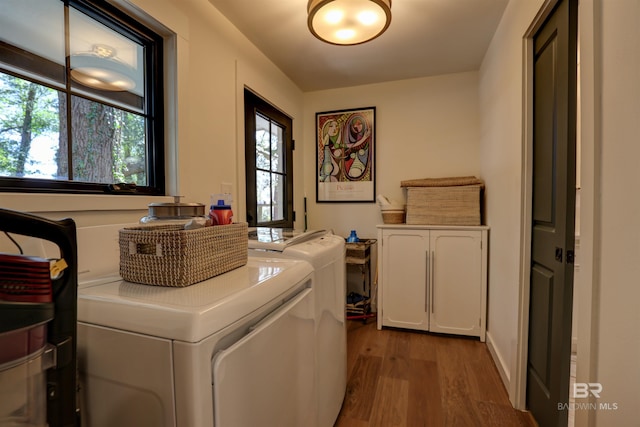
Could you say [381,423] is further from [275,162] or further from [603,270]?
[275,162]

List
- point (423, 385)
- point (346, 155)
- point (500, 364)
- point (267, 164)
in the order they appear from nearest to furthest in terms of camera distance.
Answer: point (423, 385), point (500, 364), point (267, 164), point (346, 155)

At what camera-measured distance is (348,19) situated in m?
1.38

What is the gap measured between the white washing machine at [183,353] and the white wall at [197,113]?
47 cm

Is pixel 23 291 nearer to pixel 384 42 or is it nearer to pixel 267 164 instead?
pixel 267 164

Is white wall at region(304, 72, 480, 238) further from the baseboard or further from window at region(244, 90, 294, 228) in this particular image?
the baseboard

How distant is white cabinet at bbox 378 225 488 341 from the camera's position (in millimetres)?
2254

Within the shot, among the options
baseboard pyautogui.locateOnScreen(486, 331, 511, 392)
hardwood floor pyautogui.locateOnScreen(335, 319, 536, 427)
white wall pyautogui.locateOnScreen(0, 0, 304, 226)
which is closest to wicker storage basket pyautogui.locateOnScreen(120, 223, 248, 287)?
white wall pyautogui.locateOnScreen(0, 0, 304, 226)

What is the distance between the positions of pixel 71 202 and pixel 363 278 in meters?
2.30

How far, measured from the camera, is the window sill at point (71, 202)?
0.87 meters

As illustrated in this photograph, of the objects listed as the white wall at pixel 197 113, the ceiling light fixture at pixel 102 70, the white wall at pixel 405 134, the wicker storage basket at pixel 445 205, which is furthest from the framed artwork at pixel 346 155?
the ceiling light fixture at pixel 102 70

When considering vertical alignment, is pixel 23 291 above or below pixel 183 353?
above

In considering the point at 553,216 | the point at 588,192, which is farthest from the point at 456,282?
the point at 588,192

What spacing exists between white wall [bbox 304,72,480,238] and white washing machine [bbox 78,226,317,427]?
2191mm

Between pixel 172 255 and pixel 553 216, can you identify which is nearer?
pixel 172 255
